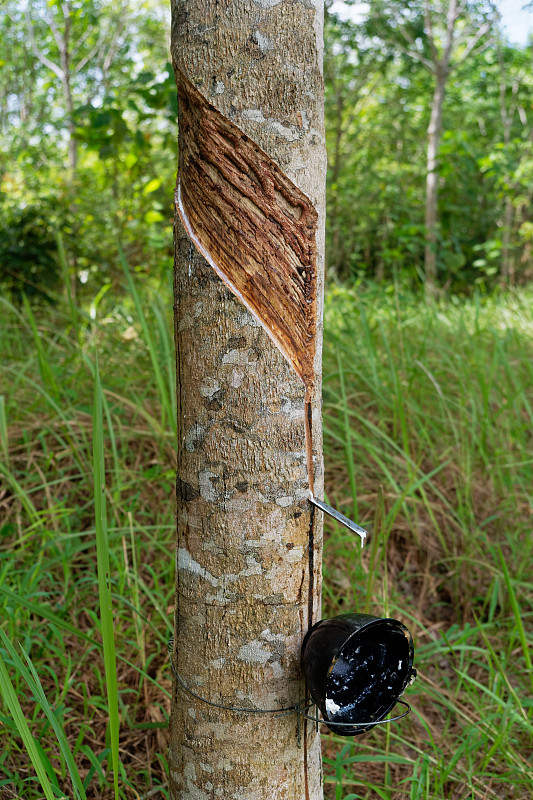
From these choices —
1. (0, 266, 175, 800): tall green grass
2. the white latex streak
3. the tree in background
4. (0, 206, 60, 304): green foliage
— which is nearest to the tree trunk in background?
the white latex streak

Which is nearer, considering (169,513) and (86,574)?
(86,574)

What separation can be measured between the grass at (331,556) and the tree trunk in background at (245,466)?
148 mm

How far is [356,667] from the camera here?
0.95 m

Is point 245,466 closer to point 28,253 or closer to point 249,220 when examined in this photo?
point 249,220

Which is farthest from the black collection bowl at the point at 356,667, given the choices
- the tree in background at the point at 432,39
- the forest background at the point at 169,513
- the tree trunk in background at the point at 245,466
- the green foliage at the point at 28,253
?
the tree in background at the point at 432,39

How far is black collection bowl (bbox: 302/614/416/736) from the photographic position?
2.91ft

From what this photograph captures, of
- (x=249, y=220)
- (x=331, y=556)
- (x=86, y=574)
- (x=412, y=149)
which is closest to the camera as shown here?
(x=249, y=220)

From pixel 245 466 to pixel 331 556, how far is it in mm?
1236

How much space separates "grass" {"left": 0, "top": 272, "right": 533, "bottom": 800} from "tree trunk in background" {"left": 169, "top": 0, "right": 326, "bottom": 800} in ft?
0.49

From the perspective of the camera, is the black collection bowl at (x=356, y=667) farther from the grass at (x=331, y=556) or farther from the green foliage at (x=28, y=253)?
the green foliage at (x=28, y=253)

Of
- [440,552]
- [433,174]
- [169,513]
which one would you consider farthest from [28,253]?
[433,174]

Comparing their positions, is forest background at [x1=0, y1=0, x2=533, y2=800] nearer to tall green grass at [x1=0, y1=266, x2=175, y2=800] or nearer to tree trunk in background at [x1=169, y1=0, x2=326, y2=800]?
tall green grass at [x1=0, y1=266, x2=175, y2=800]

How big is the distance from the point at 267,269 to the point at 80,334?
6.05 ft

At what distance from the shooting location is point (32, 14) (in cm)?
1091
